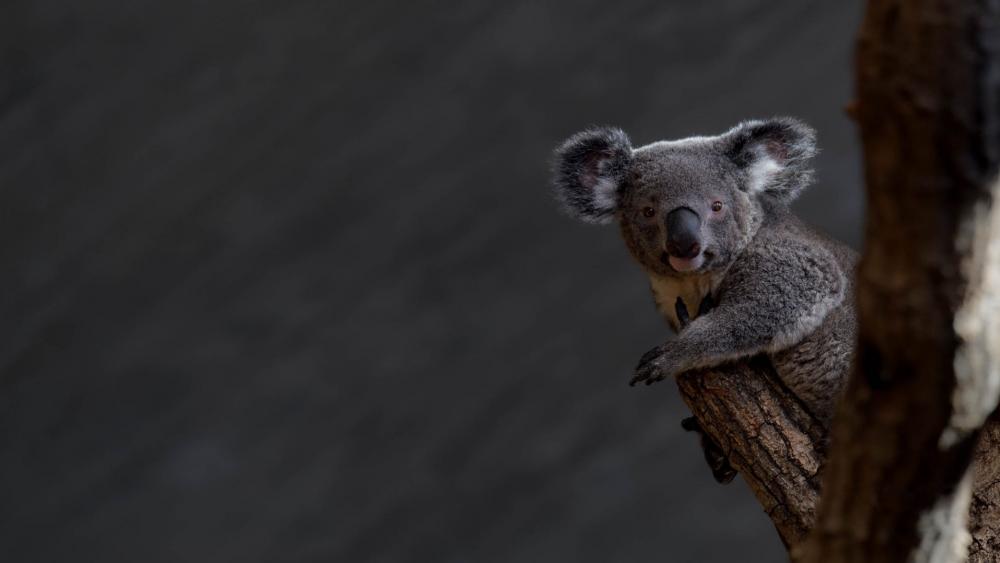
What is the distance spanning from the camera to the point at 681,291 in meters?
3.58

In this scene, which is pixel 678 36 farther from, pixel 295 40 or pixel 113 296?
pixel 113 296

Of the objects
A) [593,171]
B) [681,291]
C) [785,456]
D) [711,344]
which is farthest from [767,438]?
[593,171]

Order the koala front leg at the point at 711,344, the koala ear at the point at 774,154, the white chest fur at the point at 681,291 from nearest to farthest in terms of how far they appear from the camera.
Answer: the koala front leg at the point at 711,344 < the white chest fur at the point at 681,291 < the koala ear at the point at 774,154

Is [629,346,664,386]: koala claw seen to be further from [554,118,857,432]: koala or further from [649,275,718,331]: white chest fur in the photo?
[649,275,718,331]: white chest fur

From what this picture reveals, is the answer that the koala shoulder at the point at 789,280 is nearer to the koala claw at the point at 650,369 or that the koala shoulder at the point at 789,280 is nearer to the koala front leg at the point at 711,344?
the koala front leg at the point at 711,344

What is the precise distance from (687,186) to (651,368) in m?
0.58

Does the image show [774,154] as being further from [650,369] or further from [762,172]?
[650,369]

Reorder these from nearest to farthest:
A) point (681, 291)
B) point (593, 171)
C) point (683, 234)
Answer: point (683, 234)
point (681, 291)
point (593, 171)

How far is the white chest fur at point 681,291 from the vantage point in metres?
3.54

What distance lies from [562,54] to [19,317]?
11.3 feet

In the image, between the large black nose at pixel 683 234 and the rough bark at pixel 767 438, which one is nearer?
the rough bark at pixel 767 438

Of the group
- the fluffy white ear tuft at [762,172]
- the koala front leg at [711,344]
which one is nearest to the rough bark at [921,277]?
the koala front leg at [711,344]

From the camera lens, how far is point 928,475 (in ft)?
5.98

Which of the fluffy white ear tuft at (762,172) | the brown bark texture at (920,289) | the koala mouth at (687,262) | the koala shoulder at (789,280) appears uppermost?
the fluffy white ear tuft at (762,172)
